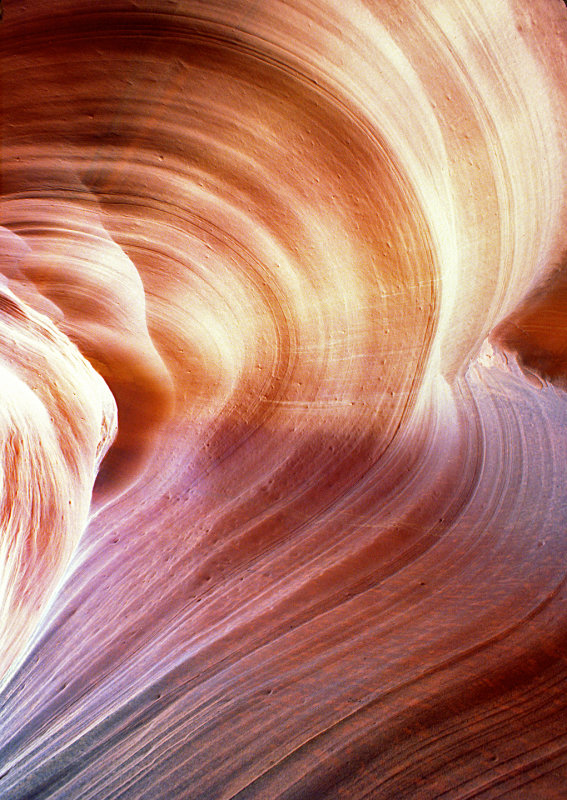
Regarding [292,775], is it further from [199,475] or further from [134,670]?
[199,475]

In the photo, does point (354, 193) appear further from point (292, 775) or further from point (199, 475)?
point (292, 775)

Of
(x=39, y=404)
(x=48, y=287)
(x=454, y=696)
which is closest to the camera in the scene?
(x=454, y=696)

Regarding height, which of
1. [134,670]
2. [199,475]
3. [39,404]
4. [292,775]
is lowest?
[292,775]

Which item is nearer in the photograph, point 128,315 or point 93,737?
point 93,737

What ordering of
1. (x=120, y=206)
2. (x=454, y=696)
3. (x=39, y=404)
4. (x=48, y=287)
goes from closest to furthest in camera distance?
(x=454, y=696) < (x=120, y=206) < (x=48, y=287) < (x=39, y=404)

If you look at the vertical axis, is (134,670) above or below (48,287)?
below

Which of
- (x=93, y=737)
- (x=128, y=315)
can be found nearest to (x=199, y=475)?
(x=128, y=315)
